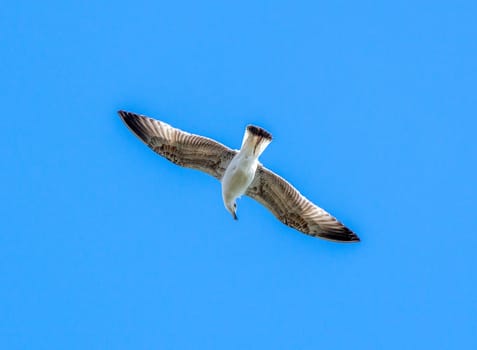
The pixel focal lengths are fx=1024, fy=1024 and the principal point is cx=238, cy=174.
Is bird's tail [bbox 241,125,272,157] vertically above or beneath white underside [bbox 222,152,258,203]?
above

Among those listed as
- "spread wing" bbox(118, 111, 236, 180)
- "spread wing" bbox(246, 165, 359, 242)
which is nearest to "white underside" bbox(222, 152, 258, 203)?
"spread wing" bbox(118, 111, 236, 180)

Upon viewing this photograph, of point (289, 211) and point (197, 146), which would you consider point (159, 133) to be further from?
point (289, 211)

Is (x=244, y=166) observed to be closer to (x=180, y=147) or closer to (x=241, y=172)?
(x=241, y=172)

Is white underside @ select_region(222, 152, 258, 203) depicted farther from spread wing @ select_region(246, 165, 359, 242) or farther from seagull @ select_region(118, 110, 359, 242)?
spread wing @ select_region(246, 165, 359, 242)

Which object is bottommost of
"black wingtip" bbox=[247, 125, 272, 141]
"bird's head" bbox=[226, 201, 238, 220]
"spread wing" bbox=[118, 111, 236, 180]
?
"bird's head" bbox=[226, 201, 238, 220]

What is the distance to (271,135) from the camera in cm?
1616

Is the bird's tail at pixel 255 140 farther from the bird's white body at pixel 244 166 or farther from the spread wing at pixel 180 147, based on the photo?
the spread wing at pixel 180 147

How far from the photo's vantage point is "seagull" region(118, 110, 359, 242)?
1645 centimetres

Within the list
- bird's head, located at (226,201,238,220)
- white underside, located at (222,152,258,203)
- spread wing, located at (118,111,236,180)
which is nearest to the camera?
white underside, located at (222,152,258,203)

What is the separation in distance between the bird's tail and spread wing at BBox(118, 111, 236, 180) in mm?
678

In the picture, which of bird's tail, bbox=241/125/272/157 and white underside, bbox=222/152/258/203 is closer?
bird's tail, bbox=241/125/272/157

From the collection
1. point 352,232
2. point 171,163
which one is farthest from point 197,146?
point 352,232

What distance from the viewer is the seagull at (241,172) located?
648 inches

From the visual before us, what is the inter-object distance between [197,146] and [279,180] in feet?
4.85
